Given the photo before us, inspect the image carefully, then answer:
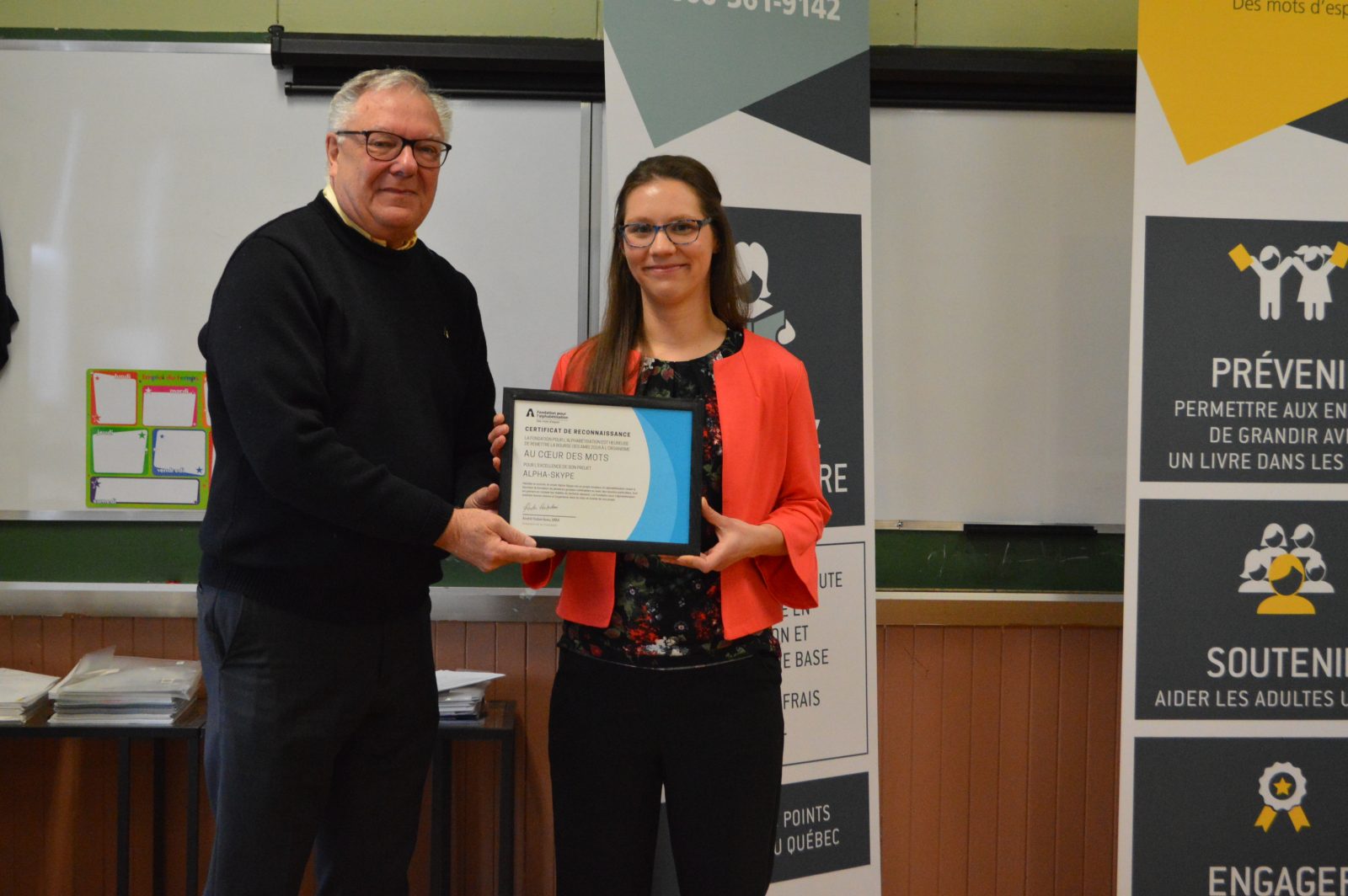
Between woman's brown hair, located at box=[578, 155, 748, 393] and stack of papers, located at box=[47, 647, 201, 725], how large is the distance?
5.22ft

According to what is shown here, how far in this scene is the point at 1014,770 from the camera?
2.91 meters

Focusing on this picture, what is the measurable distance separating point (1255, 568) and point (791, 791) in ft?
4.37

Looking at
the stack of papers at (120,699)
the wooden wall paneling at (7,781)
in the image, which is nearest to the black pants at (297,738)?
the stack of papers at (120,699)

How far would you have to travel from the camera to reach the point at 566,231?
2.78 meters

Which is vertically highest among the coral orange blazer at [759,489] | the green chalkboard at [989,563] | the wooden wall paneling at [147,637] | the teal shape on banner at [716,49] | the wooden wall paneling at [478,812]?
the teal shape on banner at [716,49]

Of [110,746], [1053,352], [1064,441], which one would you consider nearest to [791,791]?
[1064,441]

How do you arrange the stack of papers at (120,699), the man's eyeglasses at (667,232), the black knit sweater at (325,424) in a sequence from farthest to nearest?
1. the stack of papers at (120,699)
2. the man's eyeglasses at (667,232)
3. the black knit sweater at (325,424)

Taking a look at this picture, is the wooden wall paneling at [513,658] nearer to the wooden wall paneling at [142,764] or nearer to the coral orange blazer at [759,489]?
the wooden wall paneling at [142,764]

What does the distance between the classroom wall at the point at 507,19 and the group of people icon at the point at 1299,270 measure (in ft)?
2.76

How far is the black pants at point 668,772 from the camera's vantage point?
1555 mm

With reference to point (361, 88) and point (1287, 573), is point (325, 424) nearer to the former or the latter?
point (361, 88)

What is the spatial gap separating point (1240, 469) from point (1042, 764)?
1.06m

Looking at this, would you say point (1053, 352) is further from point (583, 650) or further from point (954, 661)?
point (583, 650)

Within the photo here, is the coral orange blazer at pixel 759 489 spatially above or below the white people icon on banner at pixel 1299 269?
below
